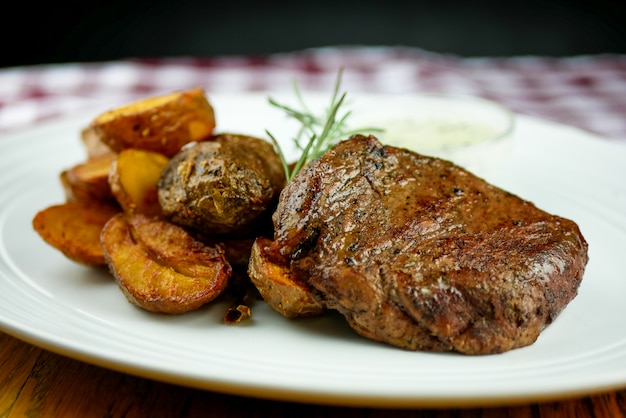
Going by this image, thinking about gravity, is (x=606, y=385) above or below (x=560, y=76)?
above

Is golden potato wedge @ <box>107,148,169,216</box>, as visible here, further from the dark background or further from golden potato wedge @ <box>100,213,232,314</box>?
the dark background

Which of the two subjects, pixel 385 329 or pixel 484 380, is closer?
pixel 484 380

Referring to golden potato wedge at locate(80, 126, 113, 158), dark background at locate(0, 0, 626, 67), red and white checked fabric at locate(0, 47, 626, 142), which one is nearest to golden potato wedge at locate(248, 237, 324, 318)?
golden potato wedge at locate(80, 126, 113, 158)

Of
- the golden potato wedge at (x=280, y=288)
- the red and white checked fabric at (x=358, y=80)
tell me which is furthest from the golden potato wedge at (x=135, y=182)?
the red and white checked fabric at (x=358, y=80)

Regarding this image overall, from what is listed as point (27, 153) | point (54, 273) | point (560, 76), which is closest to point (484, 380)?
point (54, 273)

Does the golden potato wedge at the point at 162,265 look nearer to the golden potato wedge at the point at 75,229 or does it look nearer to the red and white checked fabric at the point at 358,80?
the golden potato wedge at the point at 75,229

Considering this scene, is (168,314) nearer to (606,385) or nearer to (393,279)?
(393,279)
